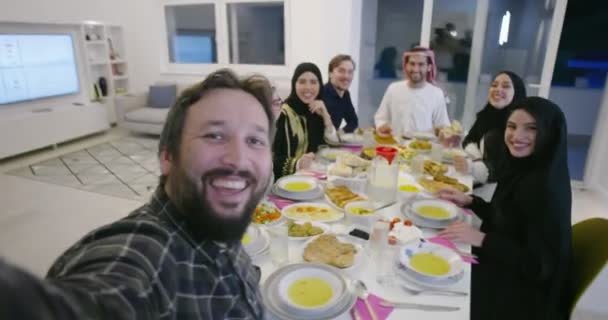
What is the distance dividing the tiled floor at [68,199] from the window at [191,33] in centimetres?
195

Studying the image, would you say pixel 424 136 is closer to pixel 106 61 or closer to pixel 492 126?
pixel 492 126

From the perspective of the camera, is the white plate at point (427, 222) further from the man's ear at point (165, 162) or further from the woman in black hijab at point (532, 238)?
the man's ear at point (165, 162)

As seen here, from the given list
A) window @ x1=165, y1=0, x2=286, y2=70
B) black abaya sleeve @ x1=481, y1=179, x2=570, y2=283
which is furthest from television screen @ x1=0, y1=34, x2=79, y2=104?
black abaya sleeve @ x1=481, y1=179, x2=570, y2=283

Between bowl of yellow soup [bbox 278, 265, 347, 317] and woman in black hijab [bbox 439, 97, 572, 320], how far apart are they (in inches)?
21.0

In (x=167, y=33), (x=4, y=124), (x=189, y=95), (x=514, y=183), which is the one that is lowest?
(x=4, y=124)

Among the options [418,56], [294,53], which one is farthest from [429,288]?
[294,53]

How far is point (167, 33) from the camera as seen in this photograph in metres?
6.19

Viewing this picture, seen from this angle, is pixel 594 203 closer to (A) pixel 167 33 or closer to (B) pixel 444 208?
(B) pixel 444 208

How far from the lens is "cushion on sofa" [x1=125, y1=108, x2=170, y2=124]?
5.30 meters

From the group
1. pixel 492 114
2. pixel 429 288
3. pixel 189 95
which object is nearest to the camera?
pixel 189 95

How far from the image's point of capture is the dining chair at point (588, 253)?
1.23 m

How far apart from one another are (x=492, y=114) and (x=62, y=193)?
150 inches

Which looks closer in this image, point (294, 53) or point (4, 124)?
point (4, 124)

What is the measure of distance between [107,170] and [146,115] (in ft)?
4.84
